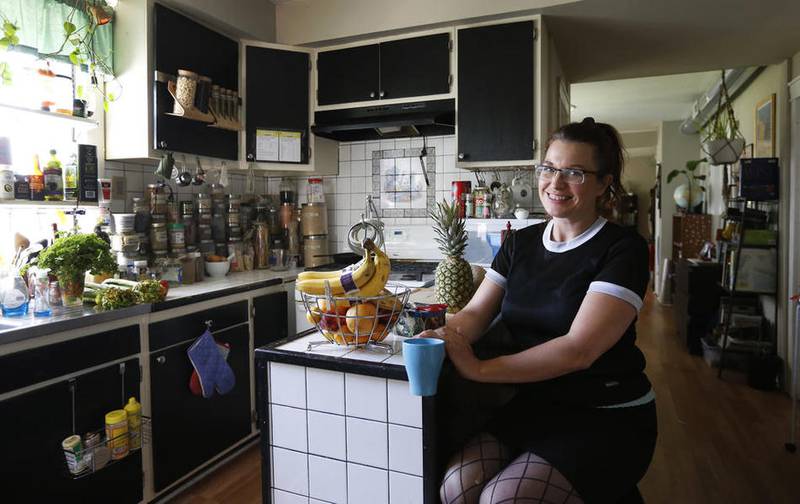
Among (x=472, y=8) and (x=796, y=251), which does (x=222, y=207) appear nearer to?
(x=472, y=8)

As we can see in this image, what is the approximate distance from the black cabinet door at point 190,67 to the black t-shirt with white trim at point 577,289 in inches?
82.5

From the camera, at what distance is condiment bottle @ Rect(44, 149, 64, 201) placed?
7.93 ft

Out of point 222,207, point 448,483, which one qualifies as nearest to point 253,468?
point 222,207

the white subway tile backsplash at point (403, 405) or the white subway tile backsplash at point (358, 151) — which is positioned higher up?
the white subway tile backsplash at point (358, 151)

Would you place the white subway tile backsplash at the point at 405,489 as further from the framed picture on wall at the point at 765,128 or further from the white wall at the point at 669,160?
the white wall at the point at 669,160

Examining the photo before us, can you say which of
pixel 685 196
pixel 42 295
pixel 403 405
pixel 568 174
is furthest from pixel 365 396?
pixel 685 196

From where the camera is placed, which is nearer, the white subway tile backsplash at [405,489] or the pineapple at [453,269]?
the white subway tile backsplash at [405,489]

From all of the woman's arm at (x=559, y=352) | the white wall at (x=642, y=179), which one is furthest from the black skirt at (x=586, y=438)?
the white wall at (x=642, y=179)

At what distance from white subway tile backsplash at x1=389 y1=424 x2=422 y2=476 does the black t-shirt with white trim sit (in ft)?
1.05

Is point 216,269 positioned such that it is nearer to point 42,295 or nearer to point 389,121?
point 42,295

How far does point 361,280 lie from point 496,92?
2.15m

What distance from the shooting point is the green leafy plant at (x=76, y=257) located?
2.09m

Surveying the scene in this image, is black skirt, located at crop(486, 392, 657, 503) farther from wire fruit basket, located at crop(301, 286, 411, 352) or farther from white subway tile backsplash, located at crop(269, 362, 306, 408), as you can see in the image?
white subway tile backsplash, located at crop(269, 362, 306, 408)

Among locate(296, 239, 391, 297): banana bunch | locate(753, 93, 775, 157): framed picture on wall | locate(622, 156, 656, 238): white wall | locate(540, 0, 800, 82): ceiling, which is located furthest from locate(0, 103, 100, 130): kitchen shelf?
locate(622, 156, 656, 238): white wall
